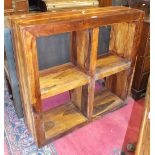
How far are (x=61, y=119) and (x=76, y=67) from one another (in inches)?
19.7

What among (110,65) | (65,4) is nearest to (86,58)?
(110,65)

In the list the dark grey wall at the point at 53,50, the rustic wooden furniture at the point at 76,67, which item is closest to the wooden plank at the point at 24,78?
the rustic wooden furniture at the point at 76,67

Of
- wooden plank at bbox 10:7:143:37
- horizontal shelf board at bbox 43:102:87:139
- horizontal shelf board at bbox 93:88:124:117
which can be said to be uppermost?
wooden plank at bbox 10:7:143:37

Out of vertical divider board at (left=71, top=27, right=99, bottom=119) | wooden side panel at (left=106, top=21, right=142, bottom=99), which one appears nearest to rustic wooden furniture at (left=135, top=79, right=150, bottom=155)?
vertical divider board at (left=71, top=27, right=99, bottom=119)

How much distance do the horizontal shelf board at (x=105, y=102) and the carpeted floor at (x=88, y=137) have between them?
0.07m

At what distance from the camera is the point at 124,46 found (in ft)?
6.07

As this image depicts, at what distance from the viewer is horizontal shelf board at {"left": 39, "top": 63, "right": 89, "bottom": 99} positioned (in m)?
1.42

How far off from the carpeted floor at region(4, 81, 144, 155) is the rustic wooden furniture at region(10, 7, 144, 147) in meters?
0.08

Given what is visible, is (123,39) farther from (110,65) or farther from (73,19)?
(73,19)

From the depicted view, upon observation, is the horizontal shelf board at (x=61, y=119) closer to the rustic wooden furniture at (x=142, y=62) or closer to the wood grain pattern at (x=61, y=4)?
the rustic wooden furniture at (x=142, y=62)

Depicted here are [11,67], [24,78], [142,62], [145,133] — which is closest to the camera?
[145,133]

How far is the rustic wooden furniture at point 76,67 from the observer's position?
1.23 metres

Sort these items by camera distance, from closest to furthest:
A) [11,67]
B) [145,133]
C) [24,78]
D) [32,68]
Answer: [145,133] → [32,68] → [24,78] → [11,67]

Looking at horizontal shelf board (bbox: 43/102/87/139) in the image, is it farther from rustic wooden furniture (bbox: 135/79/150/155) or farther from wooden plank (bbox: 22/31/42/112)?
rustic wooden furniture (bbox: 135/79/150/155)
